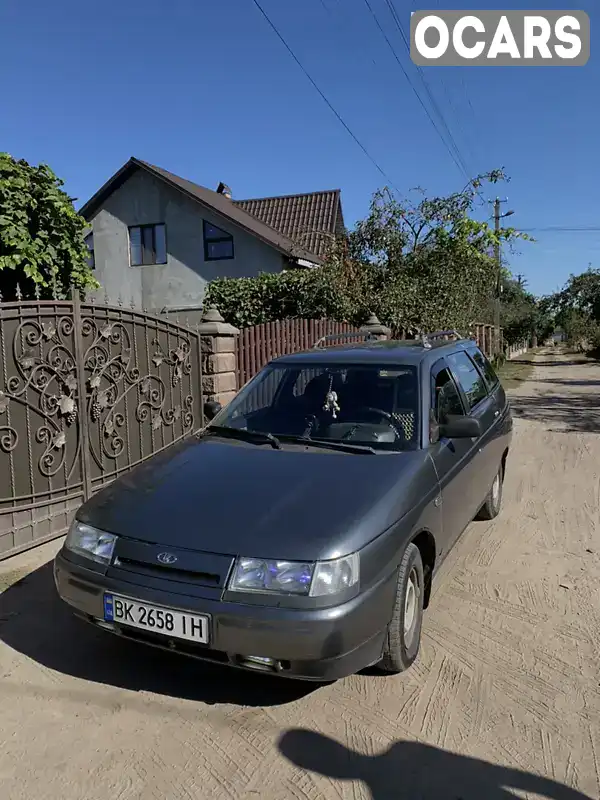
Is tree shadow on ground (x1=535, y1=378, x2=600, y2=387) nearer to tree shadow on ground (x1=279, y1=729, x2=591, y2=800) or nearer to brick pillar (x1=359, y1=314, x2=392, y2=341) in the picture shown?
brick pillar (x1=359, y1=314, x2=392, y2=341)

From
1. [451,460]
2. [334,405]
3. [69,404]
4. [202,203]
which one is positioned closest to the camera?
[451,460]

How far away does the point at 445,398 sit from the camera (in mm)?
4168

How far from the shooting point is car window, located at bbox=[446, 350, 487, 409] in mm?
4672

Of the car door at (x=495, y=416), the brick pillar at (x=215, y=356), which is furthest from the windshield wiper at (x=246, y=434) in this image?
the brick pillar at (x=215, y=356)

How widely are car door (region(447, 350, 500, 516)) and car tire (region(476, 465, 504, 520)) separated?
0.58ft

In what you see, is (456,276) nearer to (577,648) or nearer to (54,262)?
(54,262)

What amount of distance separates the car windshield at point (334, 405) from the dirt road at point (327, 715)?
1.23m

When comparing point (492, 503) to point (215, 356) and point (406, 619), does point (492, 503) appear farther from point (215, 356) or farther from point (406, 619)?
point (215, 356)

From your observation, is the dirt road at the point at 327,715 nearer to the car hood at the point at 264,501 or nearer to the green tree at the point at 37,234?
the car hood at the point at 264,501

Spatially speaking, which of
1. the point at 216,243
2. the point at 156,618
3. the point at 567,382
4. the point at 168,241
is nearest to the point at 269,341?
the point at 156,618

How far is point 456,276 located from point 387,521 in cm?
1160

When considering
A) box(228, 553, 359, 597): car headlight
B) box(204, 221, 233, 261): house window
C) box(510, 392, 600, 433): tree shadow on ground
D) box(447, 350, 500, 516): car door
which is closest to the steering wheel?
box(447, 350, 500, 516): car door

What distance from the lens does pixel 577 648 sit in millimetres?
3328

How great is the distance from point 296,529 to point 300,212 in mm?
22669
